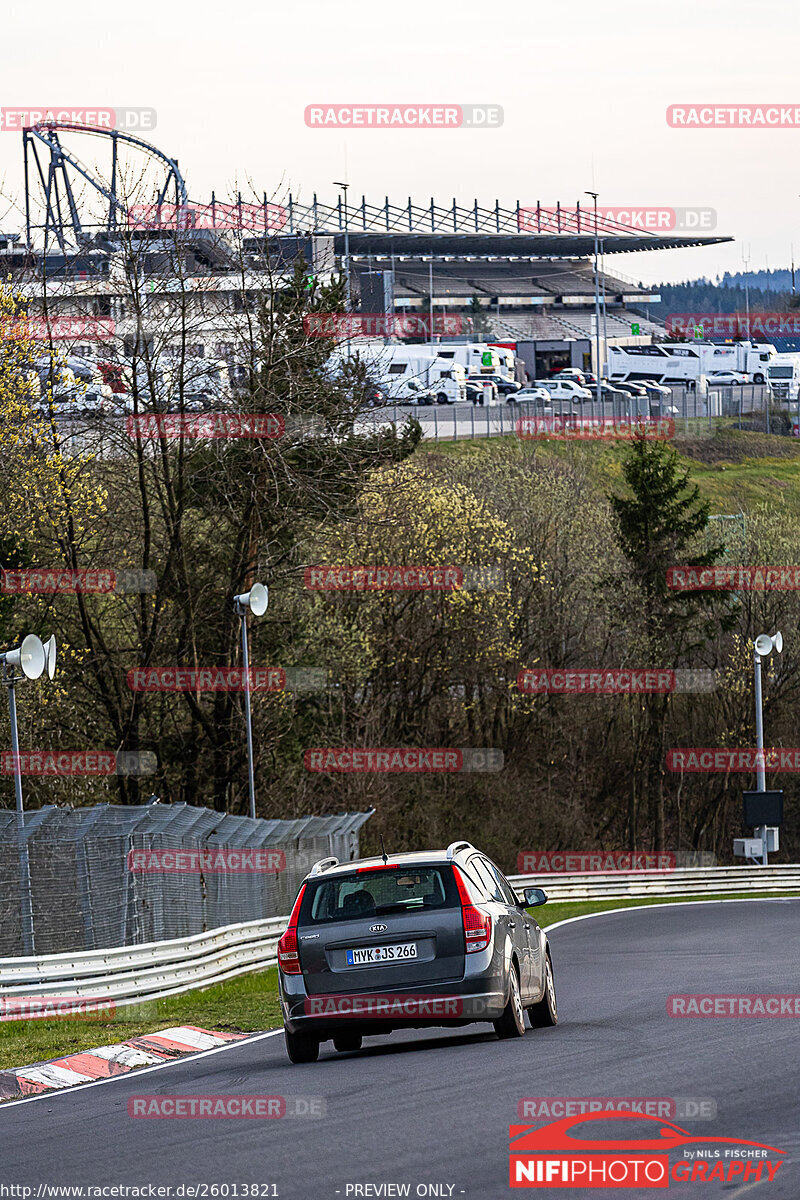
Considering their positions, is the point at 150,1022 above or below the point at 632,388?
below

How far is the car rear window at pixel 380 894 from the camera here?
38.8 ft

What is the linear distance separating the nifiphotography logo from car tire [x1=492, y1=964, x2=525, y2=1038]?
3864mm

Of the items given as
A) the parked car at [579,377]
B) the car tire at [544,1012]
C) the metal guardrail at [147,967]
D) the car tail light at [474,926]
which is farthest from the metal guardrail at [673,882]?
the parked car at [579,377]

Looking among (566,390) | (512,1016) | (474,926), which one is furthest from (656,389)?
(474,926)

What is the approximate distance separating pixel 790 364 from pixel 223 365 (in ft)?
291

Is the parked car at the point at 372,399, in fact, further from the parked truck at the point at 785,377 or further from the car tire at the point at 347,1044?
the parked truck at the point at 785,377

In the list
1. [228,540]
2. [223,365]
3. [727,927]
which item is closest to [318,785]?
[228,540]

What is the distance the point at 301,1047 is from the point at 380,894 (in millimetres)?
1215

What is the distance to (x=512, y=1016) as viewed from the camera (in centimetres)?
1208

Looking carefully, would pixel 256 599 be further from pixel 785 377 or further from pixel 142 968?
pixel 785 377

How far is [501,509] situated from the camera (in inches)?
2328

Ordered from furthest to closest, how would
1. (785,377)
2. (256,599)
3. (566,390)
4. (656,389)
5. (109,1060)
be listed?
1. (785,377)
2. (656,389)
3. (566,390)
4. (256,599)
5. (109,1060)

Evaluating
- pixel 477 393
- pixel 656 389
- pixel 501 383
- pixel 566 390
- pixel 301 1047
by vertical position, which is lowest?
pixel 301 1047

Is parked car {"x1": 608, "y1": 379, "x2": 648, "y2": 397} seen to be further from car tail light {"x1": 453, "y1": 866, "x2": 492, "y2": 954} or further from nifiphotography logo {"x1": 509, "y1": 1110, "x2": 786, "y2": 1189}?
nifiphotography logo {"x1": 509, "y1": 1110, "x2": 786, "y2": 1189}
